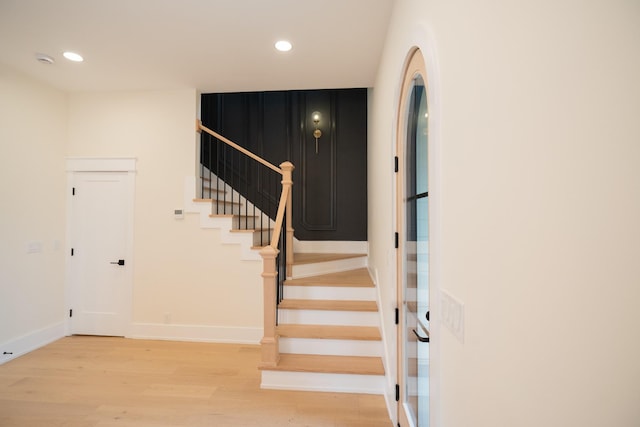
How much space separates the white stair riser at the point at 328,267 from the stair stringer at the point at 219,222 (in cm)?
51

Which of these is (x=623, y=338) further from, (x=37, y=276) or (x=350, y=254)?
(x=37, y=276)

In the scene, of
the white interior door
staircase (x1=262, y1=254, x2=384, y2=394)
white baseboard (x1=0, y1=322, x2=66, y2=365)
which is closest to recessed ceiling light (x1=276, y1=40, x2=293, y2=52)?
staircase (x1=262, y1=254, x2=384, y2=394)

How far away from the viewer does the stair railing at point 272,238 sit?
2.65 meters

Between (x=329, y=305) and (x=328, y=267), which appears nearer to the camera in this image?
(x=329, y=305)

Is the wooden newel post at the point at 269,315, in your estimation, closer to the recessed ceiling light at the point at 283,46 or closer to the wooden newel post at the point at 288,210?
the wooden newel post at the point at 288,210

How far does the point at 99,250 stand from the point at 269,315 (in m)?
2.61

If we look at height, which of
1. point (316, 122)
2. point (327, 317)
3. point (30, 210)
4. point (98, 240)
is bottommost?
point (327, 317)

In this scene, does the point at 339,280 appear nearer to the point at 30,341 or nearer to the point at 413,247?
the point at 413,247

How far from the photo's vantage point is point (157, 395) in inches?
99.3

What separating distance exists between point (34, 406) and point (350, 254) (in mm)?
3559

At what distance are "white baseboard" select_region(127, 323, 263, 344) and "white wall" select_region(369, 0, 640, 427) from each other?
3.00 meters

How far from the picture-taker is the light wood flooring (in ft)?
7.27

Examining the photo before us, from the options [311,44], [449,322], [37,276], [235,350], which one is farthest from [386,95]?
[37,276]

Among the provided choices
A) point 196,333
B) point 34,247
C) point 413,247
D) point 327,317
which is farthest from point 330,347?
point 34,247
